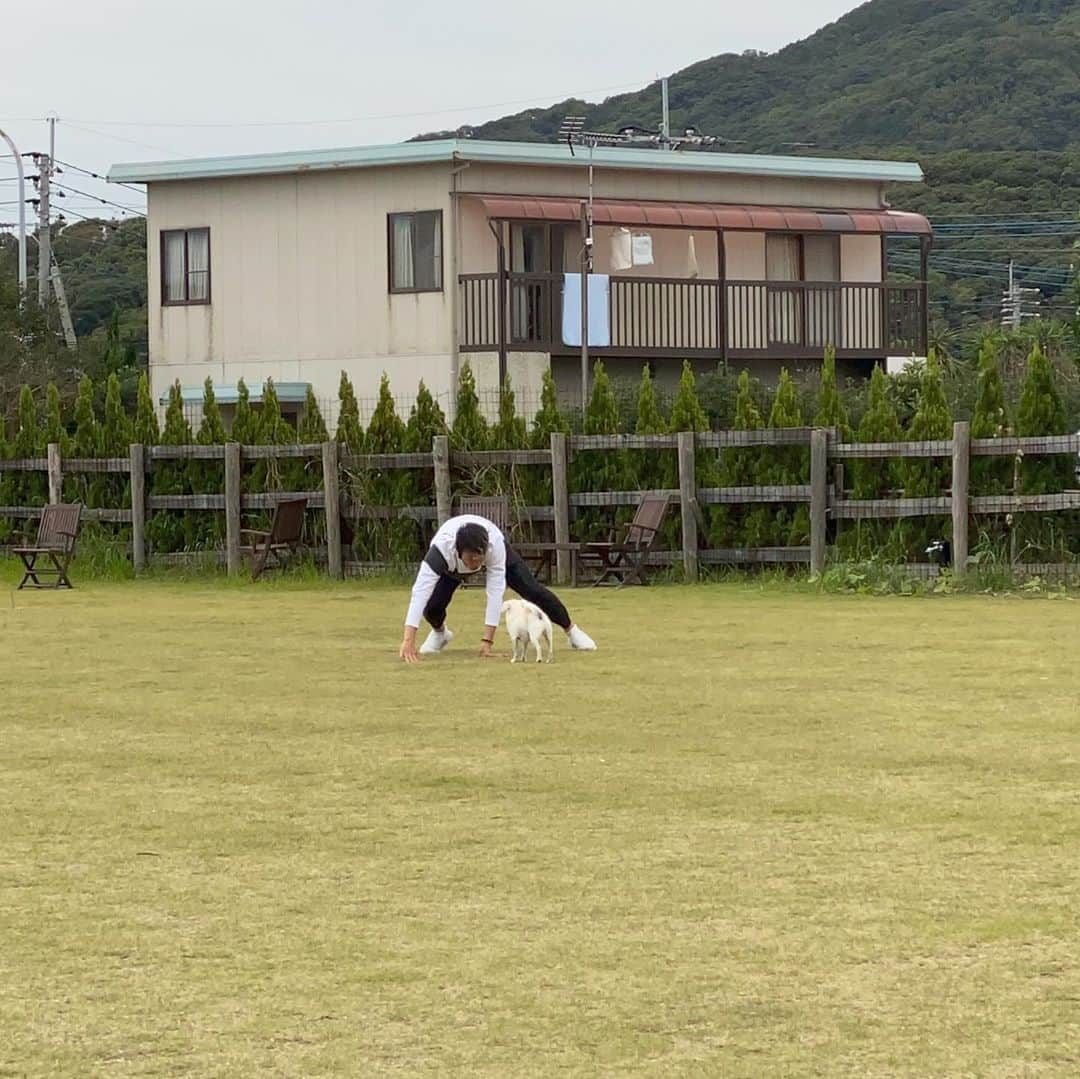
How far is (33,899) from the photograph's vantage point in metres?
7.28

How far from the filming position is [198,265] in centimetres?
3853

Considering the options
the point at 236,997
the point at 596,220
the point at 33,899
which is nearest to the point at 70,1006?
the point at 236,997

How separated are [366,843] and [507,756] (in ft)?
7.78

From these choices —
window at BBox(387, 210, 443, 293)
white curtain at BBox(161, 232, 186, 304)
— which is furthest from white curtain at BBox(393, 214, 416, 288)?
white curtain at BBox(161, 232, 186, 304)

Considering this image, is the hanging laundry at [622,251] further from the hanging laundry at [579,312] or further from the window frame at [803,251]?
the window frame at [803,251]

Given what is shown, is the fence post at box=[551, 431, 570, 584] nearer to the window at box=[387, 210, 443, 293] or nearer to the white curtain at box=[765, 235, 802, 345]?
the window at box=[387, 210, 443, 293]

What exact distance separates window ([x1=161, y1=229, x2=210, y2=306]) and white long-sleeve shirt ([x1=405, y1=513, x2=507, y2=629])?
23570 mm

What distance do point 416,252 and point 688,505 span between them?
44.0 ft

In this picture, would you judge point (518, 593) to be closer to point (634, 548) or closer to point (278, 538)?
point (634, 548)

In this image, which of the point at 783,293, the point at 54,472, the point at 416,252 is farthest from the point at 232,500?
the point at 783,293

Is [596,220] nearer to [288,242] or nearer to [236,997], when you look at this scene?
[288,242]

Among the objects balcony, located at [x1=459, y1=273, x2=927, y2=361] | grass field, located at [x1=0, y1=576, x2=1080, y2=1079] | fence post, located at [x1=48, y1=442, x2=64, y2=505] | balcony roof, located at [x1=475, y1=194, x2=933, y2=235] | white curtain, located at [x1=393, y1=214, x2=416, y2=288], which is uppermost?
balcony roof, located at [x1=475, y1=194, x2=933, y2=235]

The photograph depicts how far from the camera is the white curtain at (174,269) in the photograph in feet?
127

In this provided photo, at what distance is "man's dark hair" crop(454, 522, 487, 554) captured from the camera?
Result: 15.1m
